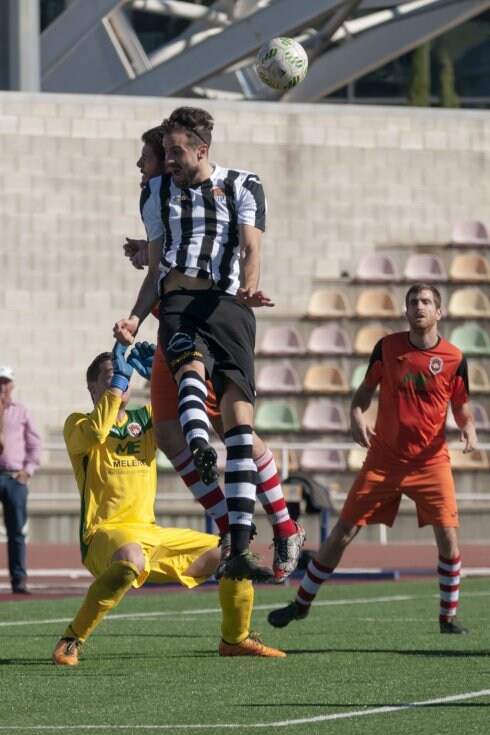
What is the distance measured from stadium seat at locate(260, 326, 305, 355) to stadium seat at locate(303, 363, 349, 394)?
0.31 m

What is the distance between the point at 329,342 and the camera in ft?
75.5

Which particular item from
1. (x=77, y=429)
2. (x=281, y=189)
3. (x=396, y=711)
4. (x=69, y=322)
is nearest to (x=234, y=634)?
(x=77, y=429)

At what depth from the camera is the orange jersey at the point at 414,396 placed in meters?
9.84

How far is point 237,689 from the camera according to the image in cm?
707

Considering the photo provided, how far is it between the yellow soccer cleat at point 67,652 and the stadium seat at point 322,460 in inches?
523

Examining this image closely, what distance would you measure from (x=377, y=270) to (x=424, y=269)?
0.65 m

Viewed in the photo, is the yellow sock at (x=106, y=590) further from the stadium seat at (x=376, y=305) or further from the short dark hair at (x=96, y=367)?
the stadium seat at (x=376, y=305)

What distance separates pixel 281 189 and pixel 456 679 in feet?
56.1

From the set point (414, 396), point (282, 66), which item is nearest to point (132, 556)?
point (414, 396)

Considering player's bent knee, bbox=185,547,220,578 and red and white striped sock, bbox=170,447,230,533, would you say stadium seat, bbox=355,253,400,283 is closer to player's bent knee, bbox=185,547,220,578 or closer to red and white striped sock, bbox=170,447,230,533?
player's bent knee, bbox=185,547,220,578

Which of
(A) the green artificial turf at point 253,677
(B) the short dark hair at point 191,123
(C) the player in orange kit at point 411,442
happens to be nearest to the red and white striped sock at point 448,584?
(C) the player in orange kit at point 411,442

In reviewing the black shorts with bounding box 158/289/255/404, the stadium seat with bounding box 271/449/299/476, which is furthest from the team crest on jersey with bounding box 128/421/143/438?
Answer: the stadium seat with bounding box 271/449/299/476

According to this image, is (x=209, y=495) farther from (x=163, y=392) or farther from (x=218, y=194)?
(x=218, y=194)

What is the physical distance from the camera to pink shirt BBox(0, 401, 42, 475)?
1545cm
